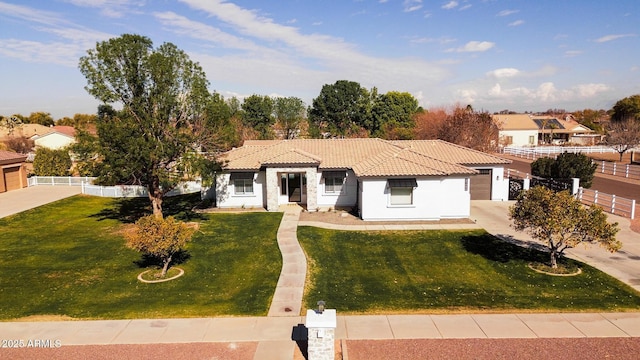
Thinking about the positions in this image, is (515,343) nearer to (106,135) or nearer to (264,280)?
(264,280)

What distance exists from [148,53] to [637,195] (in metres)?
34.0

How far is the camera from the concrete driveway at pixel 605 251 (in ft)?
50.9

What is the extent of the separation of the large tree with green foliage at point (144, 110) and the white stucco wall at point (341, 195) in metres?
8.55

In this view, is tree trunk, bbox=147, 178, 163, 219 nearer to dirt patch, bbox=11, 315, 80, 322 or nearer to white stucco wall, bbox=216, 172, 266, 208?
white stucco wall, bbox=216, 172, 266, 208

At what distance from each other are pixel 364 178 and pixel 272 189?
6248 millimetres

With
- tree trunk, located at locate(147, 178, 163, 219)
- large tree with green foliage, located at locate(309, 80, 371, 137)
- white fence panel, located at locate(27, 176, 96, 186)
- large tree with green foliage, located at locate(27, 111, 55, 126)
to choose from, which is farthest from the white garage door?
large tree with green foliage, located at locate(27, 111, 55, 126)

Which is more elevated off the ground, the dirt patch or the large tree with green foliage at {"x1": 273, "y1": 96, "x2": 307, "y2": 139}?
the large tree with green foliage at {"x1": 273, "y1": 96, "x2": 307, "y2": 139}

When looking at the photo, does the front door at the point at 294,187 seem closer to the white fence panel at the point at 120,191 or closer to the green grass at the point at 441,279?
the green grass at the point at 441,279

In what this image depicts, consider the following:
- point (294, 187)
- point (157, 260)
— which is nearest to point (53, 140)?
point (294, 187)

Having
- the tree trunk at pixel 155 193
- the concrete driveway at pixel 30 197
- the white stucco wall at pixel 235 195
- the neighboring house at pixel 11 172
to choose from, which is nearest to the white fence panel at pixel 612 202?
the white stucco wall at pixel 235 195

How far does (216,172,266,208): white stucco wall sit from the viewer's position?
87.9ft

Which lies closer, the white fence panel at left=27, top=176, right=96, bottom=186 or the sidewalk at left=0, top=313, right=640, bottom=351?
the sidewalk at left=0, top=313, right=640, bottom=351

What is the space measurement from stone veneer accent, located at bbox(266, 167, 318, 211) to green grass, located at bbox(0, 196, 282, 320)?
3.55ft

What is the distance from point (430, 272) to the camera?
1612 cm
